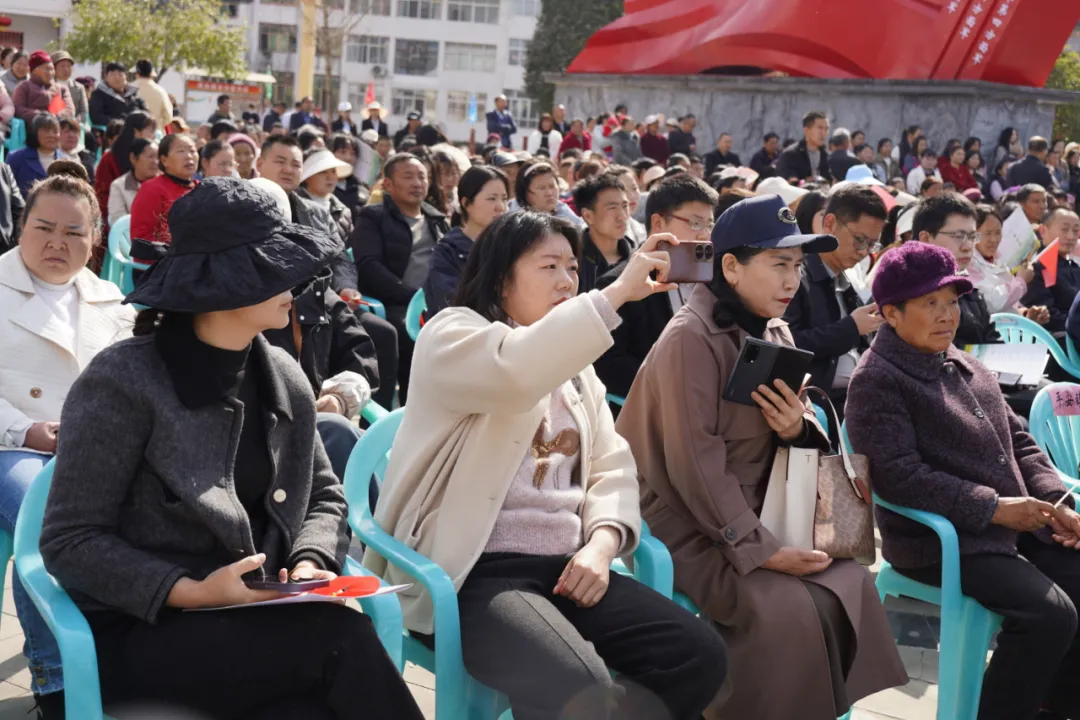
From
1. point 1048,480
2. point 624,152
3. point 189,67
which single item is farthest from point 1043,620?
point 189,67

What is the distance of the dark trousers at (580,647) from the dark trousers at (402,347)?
355 cm

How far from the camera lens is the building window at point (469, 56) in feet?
198

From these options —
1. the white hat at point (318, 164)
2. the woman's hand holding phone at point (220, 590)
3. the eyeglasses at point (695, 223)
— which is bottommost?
the woman's hand holding phone at point (220, 590)

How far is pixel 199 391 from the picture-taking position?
7.64 ft

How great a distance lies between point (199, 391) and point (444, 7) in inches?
2380

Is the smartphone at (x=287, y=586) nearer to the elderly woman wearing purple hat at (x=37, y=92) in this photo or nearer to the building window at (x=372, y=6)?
the elderly woman wearing purple hat at (x=37, y=92)

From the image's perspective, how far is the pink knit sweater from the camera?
2.83m

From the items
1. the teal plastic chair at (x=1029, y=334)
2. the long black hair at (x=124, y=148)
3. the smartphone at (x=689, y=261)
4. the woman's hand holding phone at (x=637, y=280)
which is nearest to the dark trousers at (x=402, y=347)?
the teal plastic chair at (x=1029, y=334)

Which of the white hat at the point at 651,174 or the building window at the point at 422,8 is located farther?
the building window at the point at 422,8

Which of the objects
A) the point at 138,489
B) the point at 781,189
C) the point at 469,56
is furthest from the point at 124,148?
the point at 469,56

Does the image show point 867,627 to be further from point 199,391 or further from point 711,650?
point 199,391

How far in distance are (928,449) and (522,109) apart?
186 ft

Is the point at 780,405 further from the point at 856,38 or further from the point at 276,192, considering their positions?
the point at 856,38

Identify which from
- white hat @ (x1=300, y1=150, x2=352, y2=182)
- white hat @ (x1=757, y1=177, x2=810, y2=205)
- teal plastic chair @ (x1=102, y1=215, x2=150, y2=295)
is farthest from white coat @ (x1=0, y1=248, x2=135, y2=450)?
white hat @ (x1=757, y1=177, x2=810, y2=205)
